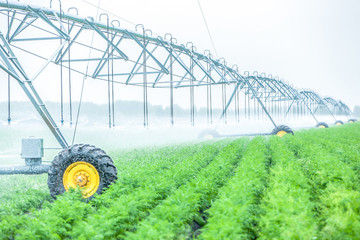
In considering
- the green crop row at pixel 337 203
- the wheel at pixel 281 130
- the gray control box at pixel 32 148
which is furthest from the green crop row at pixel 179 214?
the wheel at pixel 281 130

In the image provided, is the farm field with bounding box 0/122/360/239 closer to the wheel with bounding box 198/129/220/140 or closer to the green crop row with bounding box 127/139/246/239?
the green crop row with bounding box 127/139/246/239

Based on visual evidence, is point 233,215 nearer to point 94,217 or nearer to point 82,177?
point 94,217

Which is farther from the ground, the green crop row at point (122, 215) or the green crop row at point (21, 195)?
the green crop row at point (122, 215)

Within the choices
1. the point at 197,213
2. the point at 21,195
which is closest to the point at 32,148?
the point at 21,195

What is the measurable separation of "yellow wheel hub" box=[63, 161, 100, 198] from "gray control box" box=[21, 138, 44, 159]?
4.24 feet

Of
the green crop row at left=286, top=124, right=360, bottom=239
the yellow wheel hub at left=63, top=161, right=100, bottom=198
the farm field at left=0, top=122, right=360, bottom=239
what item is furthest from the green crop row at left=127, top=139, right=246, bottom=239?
the yellow wheel hub at left=63, top=161, right=100, bottom=198

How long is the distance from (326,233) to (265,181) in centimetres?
344

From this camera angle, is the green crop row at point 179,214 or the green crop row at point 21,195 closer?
the green crop row at point 179,214

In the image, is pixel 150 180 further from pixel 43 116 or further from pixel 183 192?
pixel 43 116

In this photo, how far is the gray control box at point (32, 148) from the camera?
7852mm

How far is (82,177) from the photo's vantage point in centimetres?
698

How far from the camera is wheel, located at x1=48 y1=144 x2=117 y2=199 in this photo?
6.93m

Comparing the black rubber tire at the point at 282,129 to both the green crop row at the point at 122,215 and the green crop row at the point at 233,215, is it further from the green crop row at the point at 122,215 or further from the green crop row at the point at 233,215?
the green crop row at the point at 122,215

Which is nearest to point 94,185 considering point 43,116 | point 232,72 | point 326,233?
point 43,116
